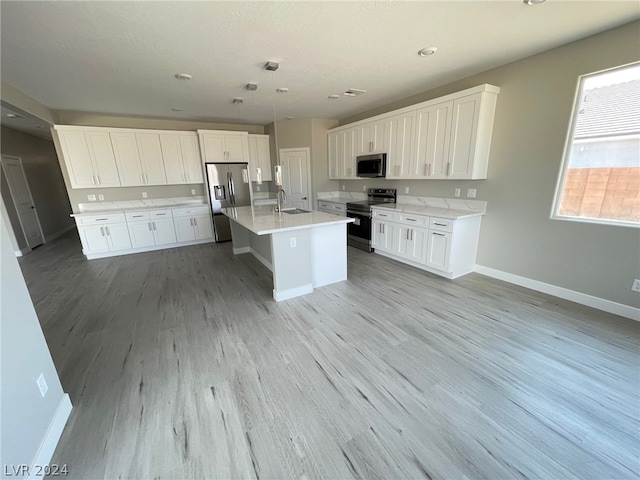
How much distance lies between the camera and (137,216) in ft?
16.8

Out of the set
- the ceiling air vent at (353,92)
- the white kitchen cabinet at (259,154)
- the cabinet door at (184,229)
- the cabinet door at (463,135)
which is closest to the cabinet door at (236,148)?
the white kitchen cabinet at (259,154)

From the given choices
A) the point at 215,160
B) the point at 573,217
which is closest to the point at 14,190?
the point at 215,160

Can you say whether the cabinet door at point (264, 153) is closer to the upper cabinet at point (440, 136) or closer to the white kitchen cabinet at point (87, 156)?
the upper cabinet at point (440, 136)

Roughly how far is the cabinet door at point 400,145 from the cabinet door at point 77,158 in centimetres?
561

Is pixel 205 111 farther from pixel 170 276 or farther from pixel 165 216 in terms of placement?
pixel 170 276

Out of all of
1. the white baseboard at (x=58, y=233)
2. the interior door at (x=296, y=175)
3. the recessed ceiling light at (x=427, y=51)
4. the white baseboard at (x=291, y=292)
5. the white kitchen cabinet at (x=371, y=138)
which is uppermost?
the recessed ceiling light at (x=427, y=51)

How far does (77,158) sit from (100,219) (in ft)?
3.86

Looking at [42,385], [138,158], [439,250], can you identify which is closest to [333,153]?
[439,250]

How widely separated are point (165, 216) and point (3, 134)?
3831 mm

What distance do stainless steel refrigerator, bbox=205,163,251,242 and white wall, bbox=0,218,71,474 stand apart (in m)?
4.37

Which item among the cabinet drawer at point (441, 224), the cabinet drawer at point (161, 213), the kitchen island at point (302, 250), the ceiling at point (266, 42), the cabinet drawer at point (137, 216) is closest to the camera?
the ceiling at point (266, 42)

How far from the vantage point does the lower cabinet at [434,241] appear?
352 cm

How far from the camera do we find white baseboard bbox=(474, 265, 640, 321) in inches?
103

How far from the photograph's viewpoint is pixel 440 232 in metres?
3.57
